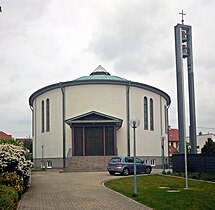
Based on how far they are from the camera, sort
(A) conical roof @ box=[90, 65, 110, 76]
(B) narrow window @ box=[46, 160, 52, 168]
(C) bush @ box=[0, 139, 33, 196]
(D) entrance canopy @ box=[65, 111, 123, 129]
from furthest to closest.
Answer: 1. (A) conical roof @ box=[90, 65, 110, 76]
2. (B) narrow window @ box=[46, 160, 52, 168]
3. (D) entrance canopy @ box=[65, 111, 123, 129]
4. (C) bush @ box=[0, 139, 33, 196]

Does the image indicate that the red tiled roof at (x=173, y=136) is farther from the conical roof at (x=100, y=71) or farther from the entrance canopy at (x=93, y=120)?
the entrance canopy at (x=93, y=120)

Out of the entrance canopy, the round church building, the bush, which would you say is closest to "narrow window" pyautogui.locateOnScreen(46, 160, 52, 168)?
the round church building

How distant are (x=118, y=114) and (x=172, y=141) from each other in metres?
56.2

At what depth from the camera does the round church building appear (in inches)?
1813

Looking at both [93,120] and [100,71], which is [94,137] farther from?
[100,71]

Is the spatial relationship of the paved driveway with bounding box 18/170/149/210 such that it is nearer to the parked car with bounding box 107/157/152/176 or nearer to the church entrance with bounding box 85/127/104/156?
the parked car with bounding box 107/157/152/176

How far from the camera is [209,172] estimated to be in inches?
1016

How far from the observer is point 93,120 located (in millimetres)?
45469

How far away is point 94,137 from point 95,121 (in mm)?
2075

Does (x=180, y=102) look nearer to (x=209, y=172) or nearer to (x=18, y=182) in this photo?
(x=209, y=172)

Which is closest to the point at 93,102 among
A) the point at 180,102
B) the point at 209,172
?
the point at 180,102

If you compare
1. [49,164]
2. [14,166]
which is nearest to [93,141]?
[49,164]

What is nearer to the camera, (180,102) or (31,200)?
(31,200)

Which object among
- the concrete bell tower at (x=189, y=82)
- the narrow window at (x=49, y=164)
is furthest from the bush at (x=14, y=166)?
the narrow window at (x=49, y=164)
